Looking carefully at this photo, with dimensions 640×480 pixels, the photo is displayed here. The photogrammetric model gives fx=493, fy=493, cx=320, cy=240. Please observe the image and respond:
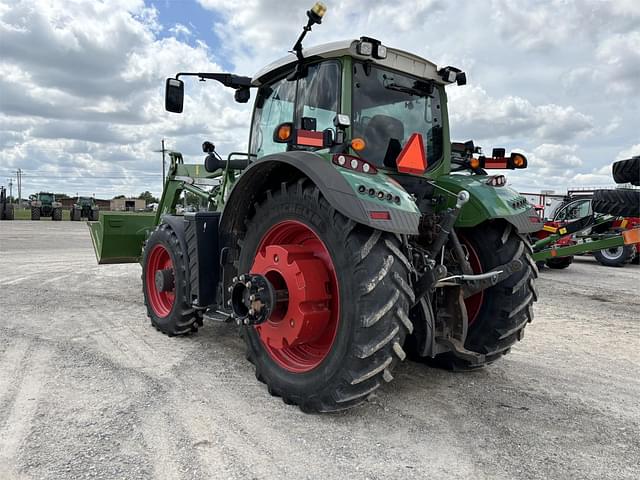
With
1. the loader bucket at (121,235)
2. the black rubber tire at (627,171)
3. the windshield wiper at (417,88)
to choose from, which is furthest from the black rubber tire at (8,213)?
the black rubber tire at (627,171)

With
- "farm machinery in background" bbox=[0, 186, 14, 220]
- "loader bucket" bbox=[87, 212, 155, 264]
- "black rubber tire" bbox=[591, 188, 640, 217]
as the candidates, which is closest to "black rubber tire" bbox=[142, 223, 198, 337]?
"loader bucket" bbox=[87, 212, 155, 264]

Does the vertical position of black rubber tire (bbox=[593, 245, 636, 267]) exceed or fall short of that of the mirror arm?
it falls short

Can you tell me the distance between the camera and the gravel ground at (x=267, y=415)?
8.09 feet

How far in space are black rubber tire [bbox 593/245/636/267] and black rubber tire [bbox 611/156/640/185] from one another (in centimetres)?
865

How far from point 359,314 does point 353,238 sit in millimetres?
440

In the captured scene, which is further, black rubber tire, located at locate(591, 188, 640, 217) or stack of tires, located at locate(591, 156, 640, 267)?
black rubber tire, located at locate(591, 188, 640, 217)

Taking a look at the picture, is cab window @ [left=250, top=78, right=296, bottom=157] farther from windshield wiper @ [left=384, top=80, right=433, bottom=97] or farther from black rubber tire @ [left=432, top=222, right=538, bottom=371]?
black rubber tire @ [left=432, top=222, right=538, bottom=371]

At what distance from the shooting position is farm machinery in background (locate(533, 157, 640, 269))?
560 cm

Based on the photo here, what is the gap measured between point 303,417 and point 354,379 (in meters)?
0.47

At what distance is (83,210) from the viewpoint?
36.2m

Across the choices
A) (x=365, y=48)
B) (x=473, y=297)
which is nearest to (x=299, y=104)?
(x=365, y=48)

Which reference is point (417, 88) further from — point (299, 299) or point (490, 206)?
point (299, 299)

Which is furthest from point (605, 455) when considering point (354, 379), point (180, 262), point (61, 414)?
point (180, 262)

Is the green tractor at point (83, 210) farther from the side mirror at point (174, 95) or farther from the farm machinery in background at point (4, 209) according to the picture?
the side mirror at point (174, 95)
